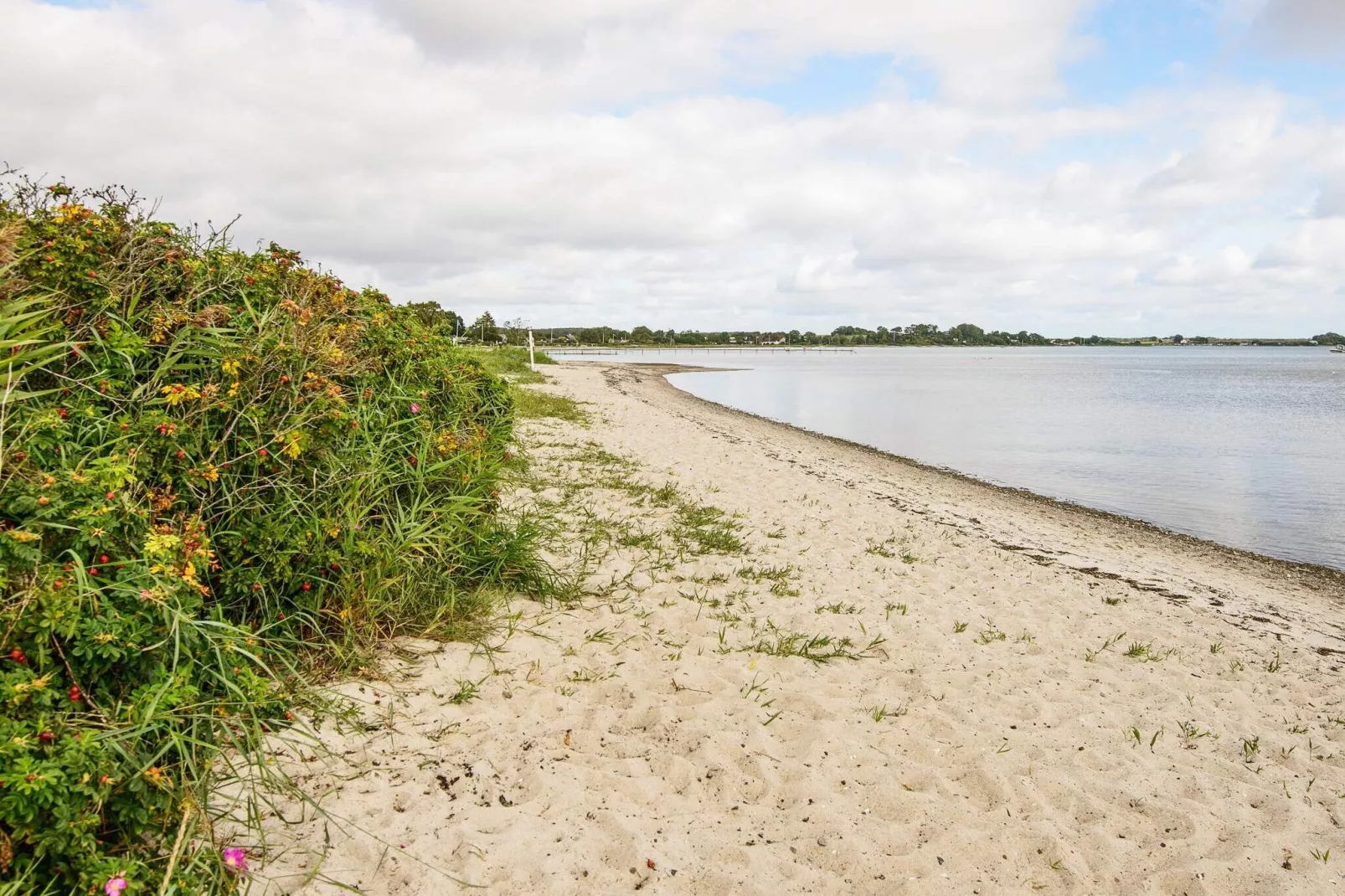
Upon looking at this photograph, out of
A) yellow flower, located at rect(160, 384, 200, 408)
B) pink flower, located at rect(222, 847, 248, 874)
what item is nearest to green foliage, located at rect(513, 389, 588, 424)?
yellow flower, located at rect(160, 384, 200, 408)

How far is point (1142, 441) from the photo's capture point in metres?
24.1

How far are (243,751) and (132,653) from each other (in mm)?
659

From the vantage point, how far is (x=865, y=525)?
31.0 feet

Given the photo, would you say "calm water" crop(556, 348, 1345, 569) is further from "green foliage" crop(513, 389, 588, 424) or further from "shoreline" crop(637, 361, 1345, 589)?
"green foliage" crop(513, 389, 588, 424)

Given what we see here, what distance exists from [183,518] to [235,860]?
1.53 meters

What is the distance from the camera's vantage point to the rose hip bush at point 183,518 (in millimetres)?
2227

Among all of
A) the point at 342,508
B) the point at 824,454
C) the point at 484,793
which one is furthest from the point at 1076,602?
the point at 824,454

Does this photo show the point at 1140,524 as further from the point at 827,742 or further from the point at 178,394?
the point at 178,394

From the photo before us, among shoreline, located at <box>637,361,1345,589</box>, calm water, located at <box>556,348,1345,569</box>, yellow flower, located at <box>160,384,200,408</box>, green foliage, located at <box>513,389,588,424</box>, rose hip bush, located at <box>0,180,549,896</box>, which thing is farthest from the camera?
green foliage, located at <box>513,389,588,424</box>

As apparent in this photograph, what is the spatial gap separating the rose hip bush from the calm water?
1254cm

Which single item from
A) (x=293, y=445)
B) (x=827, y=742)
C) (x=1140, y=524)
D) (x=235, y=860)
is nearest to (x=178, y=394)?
(x=293, y=445)

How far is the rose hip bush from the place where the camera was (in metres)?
2.23

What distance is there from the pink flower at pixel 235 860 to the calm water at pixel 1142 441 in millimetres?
13517

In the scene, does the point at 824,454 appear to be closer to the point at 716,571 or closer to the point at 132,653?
the point at 716,571
